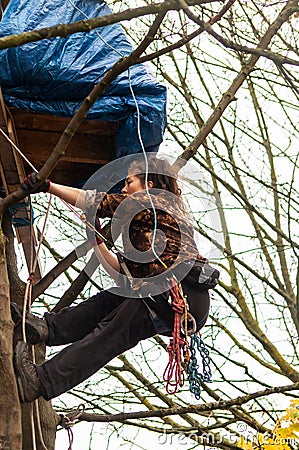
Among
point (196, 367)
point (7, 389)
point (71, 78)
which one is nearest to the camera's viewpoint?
point (7, 389)

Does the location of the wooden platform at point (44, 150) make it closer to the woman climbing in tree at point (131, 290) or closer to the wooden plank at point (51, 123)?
the wooden plank at point (51, 123)

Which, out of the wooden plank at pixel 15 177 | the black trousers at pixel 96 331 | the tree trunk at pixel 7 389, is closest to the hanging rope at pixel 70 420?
the black trousers at pixel 96 331

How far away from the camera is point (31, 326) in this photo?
12.2ft

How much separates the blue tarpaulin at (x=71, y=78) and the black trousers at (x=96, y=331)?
0.81 meters

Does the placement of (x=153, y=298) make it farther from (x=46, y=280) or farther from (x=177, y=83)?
(x=177, y=83)

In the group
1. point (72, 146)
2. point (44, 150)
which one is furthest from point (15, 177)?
point (72, 146)

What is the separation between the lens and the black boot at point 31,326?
3717 mm

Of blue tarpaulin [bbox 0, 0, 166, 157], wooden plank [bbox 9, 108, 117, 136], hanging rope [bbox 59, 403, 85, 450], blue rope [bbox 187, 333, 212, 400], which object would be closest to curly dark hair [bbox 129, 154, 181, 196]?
blue tarpaulin [bbox 0, 0, 166, 157]

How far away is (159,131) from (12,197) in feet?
3.85

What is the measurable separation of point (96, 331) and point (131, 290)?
0.25 m

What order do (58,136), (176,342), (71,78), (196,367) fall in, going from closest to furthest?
1. (176,342)
2. (196,367)
3. (71,78)
4. (58,136)

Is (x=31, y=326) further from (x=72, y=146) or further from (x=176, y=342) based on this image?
(x=72, y=146)

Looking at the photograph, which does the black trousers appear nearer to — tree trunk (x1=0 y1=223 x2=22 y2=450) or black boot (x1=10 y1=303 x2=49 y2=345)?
black boot (x1=10 y1=303 x2=49 y2=345)

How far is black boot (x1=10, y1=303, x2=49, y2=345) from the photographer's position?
12.2 feet
